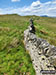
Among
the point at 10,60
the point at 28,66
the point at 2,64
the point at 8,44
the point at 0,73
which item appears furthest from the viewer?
the point at 8,44

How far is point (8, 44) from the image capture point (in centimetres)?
2798

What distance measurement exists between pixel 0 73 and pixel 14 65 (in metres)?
2.69

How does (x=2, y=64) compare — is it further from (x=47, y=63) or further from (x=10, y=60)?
(x=47, y=63)

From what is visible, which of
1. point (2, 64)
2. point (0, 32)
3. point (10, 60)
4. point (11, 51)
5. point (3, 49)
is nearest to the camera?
point (2, 64)

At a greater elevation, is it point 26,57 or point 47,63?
point 47,63

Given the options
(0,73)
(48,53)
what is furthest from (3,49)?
(48,53)

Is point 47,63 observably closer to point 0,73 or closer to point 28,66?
point 28,66

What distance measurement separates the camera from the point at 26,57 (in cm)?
2083

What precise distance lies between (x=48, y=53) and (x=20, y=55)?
9.85 metres

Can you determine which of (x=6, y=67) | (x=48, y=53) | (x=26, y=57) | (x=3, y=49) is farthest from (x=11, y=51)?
(x=48, y=53)

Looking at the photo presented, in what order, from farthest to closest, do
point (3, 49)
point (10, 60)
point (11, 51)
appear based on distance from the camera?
1. point (3, 49)
2. point (11, 51)
3. point (10, 60)

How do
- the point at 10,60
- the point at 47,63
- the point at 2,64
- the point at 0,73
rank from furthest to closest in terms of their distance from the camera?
the point at 10,60
the point at 2,64
the point at 0,73
the point at 47,63

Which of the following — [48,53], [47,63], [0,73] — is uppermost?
[48,53]

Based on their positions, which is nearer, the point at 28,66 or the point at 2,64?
the point at 28,66
